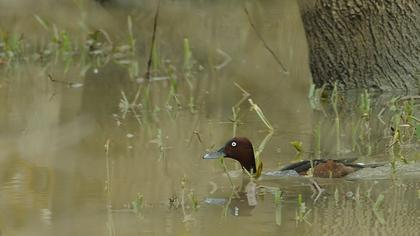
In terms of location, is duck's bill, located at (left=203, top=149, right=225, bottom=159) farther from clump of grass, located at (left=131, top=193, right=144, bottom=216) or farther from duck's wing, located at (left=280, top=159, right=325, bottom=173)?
clump of grass, located at (left=131, top=193, right=144, bottom=216)

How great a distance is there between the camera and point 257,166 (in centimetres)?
605

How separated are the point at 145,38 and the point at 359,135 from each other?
4.54 meters

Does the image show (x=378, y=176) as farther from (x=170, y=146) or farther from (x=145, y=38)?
(x=145, y=38)

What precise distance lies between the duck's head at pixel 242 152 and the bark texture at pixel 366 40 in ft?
8.36

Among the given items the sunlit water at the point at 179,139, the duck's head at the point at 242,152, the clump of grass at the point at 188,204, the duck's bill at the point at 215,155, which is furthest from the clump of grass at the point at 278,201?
the duck's bill at the point at 215,155

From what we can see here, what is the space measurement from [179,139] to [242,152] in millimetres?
1191

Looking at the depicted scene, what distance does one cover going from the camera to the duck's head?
600 centimetres

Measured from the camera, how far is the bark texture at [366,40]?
27.0ft

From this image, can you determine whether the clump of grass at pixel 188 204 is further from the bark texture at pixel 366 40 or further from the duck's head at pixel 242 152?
the bark texture at pixel 366 40

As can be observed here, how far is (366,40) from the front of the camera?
8344 millimetres

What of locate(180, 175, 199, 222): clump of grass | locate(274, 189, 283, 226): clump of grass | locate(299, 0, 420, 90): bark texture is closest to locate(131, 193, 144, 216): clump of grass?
locate(180, 175, 199, 222): clump of grass

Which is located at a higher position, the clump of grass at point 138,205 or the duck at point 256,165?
the duck at point 256,165

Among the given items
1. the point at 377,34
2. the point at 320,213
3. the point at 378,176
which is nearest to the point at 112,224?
the point at 320,213

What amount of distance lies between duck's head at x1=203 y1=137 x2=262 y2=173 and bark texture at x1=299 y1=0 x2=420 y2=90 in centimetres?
255
